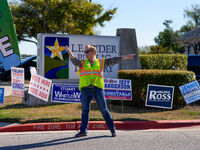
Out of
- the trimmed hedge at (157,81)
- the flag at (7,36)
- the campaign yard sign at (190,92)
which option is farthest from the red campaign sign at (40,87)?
the campaign yard sign at (190,92)

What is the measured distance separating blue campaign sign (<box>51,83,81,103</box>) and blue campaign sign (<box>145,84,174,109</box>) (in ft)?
6.73

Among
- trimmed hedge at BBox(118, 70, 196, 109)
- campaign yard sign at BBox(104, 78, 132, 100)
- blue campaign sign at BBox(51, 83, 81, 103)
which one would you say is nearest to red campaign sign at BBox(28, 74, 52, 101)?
blue campaign sign at BBox(51, 83, 81, 103)

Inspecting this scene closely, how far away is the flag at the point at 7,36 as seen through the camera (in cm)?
795

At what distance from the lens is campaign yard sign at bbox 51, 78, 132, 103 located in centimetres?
797

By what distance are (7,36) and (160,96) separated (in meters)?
4.69

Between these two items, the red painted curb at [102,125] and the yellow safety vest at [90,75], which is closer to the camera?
the yellow safety vest at [90,75]

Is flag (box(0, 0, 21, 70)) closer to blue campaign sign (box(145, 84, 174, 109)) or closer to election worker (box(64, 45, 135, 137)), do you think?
election worker (box(64, 45, 135, 137))

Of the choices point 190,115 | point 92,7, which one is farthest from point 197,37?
point 190,115

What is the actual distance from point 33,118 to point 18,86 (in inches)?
63.7

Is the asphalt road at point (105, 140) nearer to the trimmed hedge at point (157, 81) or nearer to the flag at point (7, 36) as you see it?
the trimmed hedge at point (157, 81)

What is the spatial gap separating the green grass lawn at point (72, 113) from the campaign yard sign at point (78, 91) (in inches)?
14.5

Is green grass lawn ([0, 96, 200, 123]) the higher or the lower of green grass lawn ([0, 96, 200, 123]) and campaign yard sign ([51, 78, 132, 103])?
the lower

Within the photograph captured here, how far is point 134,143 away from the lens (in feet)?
17.9

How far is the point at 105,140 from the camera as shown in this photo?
5.59 metres
